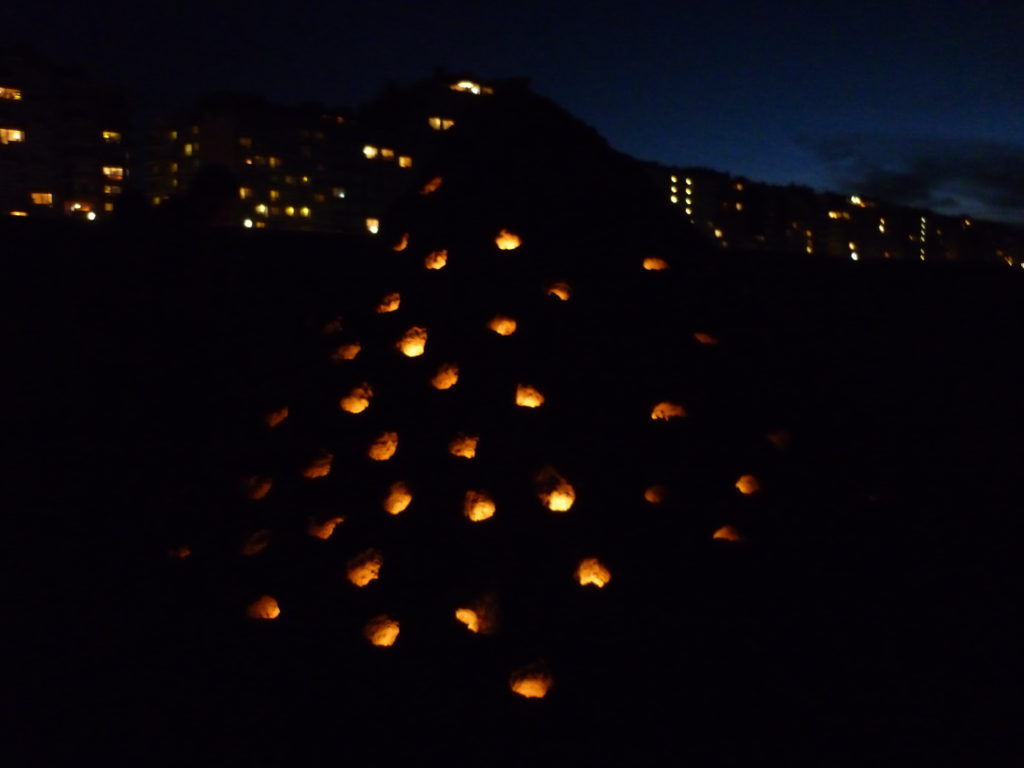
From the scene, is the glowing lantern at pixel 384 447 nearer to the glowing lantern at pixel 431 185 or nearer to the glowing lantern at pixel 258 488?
the glowing lantern at pixel 258 488

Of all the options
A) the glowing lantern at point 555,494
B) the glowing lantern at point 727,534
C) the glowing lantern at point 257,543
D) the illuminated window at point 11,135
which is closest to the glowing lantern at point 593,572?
the glowing lantern at point 555,494

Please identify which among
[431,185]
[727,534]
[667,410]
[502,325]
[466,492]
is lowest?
[727,534]

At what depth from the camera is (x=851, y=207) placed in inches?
1060

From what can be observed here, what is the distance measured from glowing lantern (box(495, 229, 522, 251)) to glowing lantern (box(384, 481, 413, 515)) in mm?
1053

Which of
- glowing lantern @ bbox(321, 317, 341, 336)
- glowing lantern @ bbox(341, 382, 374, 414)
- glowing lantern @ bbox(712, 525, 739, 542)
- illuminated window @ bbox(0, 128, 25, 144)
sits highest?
illuminated window @ bbox(0, 128, 25, 144)

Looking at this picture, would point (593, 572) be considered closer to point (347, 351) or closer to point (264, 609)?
point (264, 609)

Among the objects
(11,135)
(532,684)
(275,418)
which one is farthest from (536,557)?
(11,135)

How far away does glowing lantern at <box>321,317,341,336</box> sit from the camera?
347 centimetres

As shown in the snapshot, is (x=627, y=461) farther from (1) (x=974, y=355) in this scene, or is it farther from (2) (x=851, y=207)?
(2) (x=851, y=207)

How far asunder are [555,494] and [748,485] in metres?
0.79

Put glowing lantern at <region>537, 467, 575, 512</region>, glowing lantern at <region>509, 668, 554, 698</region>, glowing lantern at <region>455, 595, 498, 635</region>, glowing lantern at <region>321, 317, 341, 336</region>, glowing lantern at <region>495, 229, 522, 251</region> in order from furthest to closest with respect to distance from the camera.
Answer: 1. glowing lantern at <region>321, 317, 341, 336</region>
2. glowing lantern at <region>495, 229, 522, 251</region>
3. glowing lantern at <region>537, 467, 575, 512</region>
4. glowing lantern at <region>455, 595, 498, 635</region>
5. glowing lantern at <region>509, 668, 554, 698</region>

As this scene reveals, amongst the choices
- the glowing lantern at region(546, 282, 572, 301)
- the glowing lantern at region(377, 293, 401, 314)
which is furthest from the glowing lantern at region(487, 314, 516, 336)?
the glowing lantern at region(377, 293, 401, 314)

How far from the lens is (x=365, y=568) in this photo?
111 inches

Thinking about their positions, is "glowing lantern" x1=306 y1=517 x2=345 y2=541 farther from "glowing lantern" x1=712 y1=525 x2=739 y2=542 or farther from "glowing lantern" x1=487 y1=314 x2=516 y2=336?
"glowing lantern" x1=712 y1=525 x2=739 y2=542
